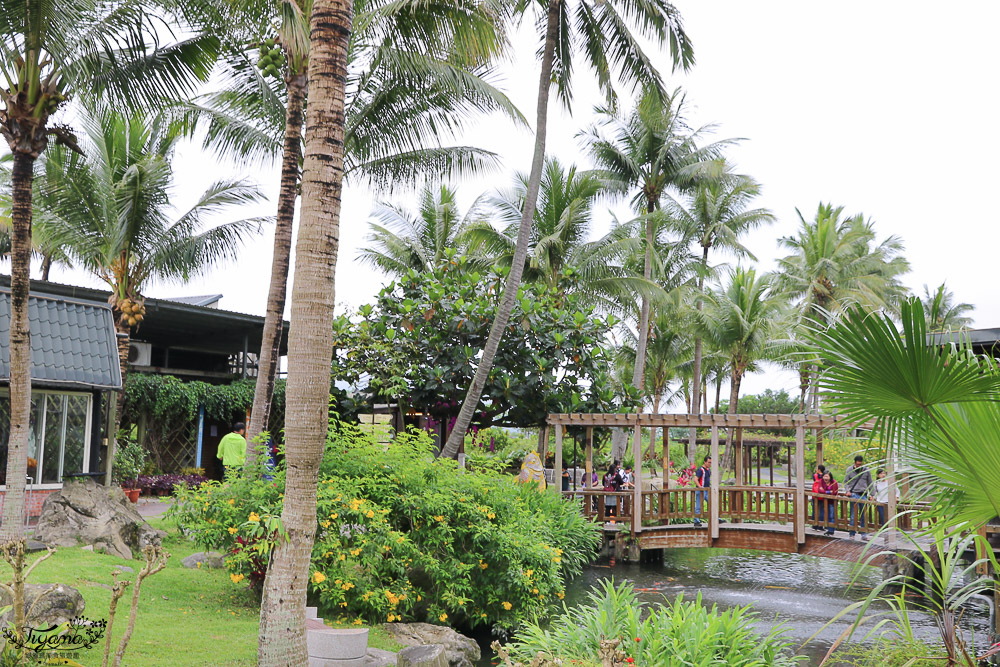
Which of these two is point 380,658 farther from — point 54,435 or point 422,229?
point 422,229

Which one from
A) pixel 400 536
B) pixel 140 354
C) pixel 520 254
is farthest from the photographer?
pixel 140 354

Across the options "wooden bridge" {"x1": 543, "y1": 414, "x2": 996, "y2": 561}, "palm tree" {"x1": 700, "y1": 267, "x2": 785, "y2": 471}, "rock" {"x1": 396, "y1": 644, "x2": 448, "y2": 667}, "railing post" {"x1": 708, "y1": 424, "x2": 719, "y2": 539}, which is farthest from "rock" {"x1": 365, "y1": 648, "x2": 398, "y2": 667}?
"palm tree" {"x1": 700, "y1": 267, "x2": 785, "y2": 471}

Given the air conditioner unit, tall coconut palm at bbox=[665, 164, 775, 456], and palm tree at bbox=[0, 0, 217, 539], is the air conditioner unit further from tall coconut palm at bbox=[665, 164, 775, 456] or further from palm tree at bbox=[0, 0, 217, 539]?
tall coconut palm at bbox=[665, 164, 775, 456]

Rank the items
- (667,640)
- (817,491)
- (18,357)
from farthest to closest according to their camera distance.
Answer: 1. (817,491)
2. (18,357)
3. (667,640)

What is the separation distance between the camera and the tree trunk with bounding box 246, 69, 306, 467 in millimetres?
11047

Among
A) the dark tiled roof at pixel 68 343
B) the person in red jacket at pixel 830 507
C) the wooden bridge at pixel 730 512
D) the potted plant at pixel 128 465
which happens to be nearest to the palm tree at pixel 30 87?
the dark tiled roof at pixel 68 343

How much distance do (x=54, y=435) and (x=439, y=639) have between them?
9.07 metres

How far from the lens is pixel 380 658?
7.21 meters

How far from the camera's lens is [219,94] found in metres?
14.8

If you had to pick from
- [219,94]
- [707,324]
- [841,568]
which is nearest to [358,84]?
[219,94]

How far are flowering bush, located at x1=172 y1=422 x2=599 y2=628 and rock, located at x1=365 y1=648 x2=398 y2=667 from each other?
45.2 inches

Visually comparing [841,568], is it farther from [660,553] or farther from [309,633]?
[309,633]

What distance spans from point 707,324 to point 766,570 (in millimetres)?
12426

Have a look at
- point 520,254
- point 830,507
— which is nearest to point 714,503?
point 830,507
